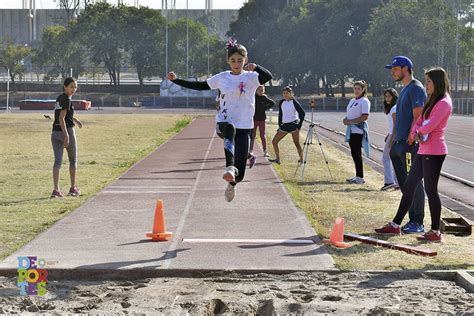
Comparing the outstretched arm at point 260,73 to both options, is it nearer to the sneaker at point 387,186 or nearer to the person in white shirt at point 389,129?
the person in white shirt at point 389,129

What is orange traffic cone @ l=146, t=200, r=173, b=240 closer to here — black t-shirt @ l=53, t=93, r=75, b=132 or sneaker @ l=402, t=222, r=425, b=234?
sneaker @ l=402, t=222, r=425, b=234

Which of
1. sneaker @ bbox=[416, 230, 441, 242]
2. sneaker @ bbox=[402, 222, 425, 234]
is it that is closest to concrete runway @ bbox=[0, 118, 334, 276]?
sneaker @ bbox=[402, 222, 425, 234]

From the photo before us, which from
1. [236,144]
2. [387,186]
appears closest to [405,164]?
[236,144]

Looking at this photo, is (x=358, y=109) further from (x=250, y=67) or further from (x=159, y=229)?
(x=159, y=229)

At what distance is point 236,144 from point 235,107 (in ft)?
1.44

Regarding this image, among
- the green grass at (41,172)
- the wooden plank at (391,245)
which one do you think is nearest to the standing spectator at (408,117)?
the wooden plank at (391,245)

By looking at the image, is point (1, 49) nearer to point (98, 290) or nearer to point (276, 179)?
point (276, 179)

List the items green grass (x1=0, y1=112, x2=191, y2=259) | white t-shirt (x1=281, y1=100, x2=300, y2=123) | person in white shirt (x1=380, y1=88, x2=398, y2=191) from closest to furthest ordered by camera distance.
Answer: green grass (x1=0, y1=112, x2=191, y2=259), person in white shirt (x1=380, y1=88, x2=398, y2=191), white t-shirt (x1=281, y1=100, x2=300, y2=123)

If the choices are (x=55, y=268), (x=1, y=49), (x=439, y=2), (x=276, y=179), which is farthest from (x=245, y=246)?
(x=1, y=49)

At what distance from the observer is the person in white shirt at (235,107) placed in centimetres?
1027

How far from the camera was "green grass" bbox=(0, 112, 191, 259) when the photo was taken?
38.3ft

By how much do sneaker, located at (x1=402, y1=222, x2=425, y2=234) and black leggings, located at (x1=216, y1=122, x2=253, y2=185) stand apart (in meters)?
2.05

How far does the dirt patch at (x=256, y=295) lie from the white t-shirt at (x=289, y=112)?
12.1 meters

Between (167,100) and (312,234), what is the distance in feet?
293
